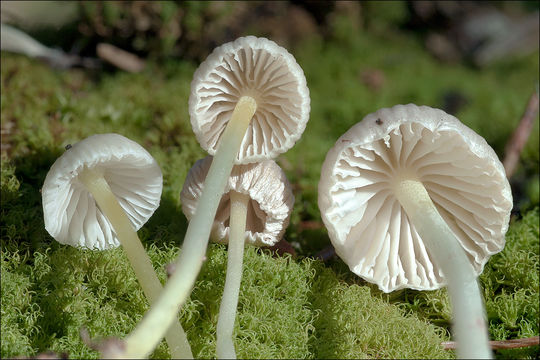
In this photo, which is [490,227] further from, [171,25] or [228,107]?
[171,25]

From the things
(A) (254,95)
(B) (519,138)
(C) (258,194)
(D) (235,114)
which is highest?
(B) (519,138)

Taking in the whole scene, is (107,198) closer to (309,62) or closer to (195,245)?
(195,245)

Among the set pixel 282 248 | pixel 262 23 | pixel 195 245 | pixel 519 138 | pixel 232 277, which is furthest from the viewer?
pixel 262 23

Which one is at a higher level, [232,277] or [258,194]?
[258,194]

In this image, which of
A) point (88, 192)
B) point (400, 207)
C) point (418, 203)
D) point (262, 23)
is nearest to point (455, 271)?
point (418, 203)

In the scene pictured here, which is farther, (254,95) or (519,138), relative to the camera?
(519,138)

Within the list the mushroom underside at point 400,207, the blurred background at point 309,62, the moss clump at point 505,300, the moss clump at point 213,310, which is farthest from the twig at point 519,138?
the moss clump at point 213,310

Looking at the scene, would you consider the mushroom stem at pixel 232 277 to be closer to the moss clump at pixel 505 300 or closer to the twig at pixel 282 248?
the twig at pixel 282 248
